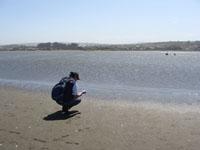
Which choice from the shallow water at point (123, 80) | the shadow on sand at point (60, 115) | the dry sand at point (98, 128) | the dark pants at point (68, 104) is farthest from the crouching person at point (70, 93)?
the shallow water at point (123, 80)

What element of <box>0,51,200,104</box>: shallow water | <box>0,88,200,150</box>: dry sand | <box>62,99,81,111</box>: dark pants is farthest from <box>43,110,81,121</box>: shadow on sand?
<box>0,51,200,104</box>: shallow water

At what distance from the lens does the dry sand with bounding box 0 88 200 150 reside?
969 centimetres

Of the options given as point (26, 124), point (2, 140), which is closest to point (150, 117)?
point (26, 124)

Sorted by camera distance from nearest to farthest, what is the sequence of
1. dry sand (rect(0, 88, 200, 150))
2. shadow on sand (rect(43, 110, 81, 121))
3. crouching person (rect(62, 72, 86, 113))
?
dry sand (rect(0, 88, 200, 150)) → shadow on sand (rect(43, 110, 81, 121)) → crouching person (rect(62, 72, 86, 113))

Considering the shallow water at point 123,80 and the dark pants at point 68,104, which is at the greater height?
the dark pants at point 68,104

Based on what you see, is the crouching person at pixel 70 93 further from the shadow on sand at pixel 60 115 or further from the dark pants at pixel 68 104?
the shadow on sand at pixel 60 115

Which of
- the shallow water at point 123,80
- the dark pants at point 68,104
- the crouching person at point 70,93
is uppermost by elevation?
the crouching person at point 70,93

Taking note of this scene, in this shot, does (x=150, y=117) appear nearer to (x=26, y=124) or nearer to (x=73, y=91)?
(x=73, y=91)

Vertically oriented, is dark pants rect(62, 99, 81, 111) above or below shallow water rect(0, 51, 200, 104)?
above

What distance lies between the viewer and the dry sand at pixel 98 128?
9.69m

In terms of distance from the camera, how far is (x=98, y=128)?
452 inches

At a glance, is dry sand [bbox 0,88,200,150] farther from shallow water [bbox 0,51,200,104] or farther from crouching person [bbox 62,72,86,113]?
shallow water [bbox 0,51,200,104]

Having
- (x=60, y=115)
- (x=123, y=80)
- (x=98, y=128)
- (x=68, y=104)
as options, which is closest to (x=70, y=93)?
(x=68, y=104)

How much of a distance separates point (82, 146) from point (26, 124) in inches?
110
